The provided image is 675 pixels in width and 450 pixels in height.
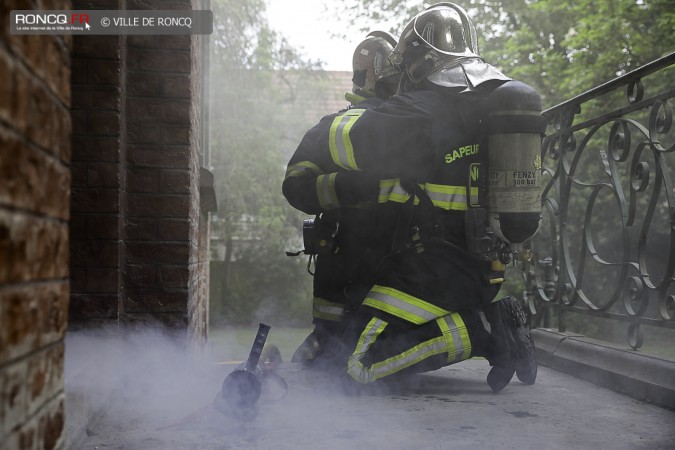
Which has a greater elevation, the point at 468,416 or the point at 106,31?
the point at 106,31

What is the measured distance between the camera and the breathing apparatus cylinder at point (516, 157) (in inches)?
114

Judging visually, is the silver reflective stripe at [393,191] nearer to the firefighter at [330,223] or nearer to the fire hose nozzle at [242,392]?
the firefighter at [330,223]

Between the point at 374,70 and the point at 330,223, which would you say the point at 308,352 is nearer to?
the point at 330,223

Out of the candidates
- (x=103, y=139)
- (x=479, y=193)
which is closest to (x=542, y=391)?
(x=479, y=193)

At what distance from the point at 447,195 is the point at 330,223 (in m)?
0.72

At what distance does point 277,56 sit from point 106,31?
10037 mm

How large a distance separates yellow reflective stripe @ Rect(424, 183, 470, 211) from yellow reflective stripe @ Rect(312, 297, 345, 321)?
0.93 m

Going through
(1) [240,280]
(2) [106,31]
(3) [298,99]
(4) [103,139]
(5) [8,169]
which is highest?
(3) [298,99]

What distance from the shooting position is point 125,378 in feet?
9.05

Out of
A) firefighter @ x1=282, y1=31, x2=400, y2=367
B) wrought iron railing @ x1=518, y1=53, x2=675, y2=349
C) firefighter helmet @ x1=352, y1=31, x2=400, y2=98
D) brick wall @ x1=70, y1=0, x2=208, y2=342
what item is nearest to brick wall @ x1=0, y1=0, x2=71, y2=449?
brick wall @ x1=70, y1=0, x2=208, y2=342

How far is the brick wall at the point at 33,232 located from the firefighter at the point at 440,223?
6.02 feet

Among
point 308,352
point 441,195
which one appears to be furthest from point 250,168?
point 441,195

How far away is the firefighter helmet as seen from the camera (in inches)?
163

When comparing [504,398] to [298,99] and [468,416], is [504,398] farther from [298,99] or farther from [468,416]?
[298,99]
